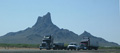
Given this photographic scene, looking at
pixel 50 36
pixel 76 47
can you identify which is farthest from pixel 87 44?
pixel 50 36

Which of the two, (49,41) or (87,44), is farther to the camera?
(87,44)

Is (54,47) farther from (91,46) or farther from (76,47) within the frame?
(91,46)

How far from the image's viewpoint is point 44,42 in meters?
79.9

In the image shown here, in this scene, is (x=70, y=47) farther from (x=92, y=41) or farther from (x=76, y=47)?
(x=92, y=41)

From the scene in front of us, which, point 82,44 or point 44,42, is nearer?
point 44,42

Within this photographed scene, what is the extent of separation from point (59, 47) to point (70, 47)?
22.7ft

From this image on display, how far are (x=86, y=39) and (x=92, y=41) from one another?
3467 mm

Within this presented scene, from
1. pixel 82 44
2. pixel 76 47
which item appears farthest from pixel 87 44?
pixel 76 47

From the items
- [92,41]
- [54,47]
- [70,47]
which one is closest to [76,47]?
[70,47]

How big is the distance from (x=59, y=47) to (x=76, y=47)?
7789 millimetres

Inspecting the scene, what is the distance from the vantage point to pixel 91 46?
89375mm

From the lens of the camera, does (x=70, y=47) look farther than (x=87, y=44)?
No

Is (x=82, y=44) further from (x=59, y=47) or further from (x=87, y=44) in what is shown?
(x=59, y=47)

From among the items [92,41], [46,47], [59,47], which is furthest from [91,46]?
[46,47]
